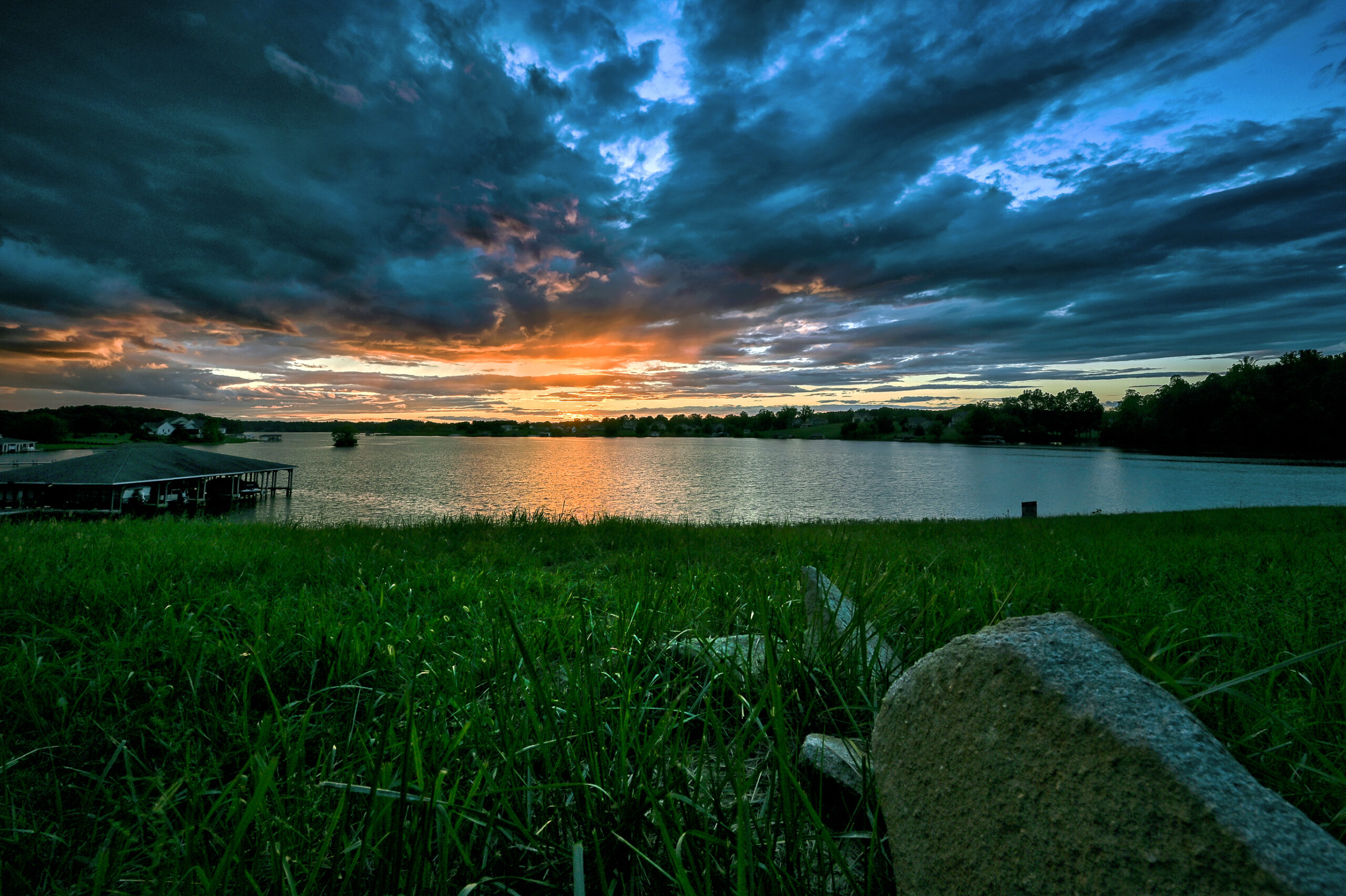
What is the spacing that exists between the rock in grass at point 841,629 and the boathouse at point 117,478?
44.0m

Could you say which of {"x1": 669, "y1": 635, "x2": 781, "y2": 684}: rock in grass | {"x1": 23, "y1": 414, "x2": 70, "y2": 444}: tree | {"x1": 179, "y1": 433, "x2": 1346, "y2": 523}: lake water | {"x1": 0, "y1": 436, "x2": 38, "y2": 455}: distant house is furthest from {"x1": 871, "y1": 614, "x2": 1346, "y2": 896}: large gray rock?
{"x1": 23, "y1": 414, "x2": 70, "y2": 444}: tree

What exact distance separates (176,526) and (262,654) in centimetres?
808

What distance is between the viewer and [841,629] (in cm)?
265

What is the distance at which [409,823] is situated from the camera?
1461 mm

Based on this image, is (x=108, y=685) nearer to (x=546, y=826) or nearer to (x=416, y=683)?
(x=416, y=683)

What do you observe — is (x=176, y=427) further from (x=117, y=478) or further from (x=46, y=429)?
(x=117, y=478)

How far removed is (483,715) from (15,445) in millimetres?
152984

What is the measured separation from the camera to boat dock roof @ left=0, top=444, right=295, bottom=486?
1357 inches

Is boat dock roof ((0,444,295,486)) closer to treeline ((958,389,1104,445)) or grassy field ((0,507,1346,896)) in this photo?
grassy field ((0,507,1346,896))

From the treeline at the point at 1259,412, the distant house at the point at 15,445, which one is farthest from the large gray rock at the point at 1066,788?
the distant house at the point at 15,445

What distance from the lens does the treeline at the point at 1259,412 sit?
234ft

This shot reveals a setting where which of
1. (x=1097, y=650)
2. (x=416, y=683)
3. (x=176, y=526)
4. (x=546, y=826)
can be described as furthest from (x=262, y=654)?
(x=176, y=526)

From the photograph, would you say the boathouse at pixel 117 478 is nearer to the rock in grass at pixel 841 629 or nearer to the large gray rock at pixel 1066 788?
the rock in grass at pixel 841 629

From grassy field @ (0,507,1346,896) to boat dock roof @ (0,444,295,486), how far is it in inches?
1688
